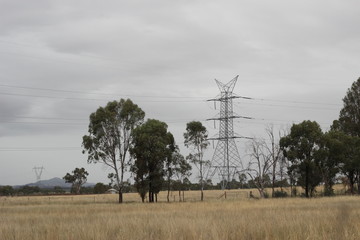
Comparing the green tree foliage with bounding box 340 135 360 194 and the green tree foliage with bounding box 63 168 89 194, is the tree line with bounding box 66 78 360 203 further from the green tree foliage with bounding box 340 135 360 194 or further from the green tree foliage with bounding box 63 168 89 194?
the green tree foliage with bounding box 63 168 89 194

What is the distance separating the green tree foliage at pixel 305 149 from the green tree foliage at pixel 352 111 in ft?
35.2

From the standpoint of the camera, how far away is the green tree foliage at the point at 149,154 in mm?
52713

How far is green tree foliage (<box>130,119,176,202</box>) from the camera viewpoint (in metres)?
52.7

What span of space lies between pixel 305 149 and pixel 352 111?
14.0 m

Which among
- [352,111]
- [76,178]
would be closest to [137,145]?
[352,111]

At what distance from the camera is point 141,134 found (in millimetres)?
52875

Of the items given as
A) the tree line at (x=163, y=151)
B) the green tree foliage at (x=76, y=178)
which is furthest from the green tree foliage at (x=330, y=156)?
the green tree foliage at (x=76, y=178)

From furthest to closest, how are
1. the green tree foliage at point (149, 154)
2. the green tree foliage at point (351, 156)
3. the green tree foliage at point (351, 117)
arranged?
the green tree foliage at point (351, 117)
the green tree foliage at point (351, 156)
the green tree foliage at point (149, 154)

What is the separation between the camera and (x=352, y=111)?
63906mm

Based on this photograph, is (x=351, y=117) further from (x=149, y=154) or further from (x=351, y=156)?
(x=149, y=154)

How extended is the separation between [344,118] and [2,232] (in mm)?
59010

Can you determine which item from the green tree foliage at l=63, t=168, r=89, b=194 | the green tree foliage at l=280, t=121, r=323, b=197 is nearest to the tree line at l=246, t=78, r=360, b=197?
the green tree foliage at l=280, t=121, r=323, b=197

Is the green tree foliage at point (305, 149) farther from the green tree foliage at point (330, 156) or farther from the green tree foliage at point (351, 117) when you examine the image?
the green tree foliage at point (351, 117)

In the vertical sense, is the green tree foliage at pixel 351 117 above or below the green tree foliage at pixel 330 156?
above
